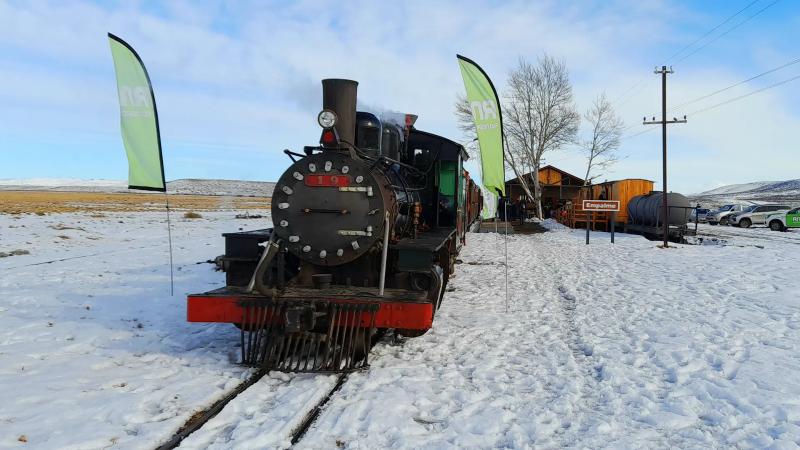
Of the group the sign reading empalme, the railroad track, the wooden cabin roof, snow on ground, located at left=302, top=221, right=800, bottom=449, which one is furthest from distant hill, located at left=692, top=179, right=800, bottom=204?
Answer: the railroad track

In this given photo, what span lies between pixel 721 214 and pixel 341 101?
35.3m

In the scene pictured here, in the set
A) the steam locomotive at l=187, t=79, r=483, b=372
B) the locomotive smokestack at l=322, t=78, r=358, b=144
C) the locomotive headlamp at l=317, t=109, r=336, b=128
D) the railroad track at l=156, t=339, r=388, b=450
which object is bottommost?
the railroad track at l=156, t=339, r=388, b=450

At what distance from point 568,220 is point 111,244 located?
2244 cm

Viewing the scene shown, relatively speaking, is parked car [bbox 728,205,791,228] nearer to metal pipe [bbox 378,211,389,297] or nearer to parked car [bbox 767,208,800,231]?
parked car [bbox 767,208,800,231]

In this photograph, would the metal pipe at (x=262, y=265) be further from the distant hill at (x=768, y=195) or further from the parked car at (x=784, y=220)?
the distant hill at (x=768, y=195)

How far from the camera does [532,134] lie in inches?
1470

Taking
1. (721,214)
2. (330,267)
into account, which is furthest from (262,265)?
(721,214)

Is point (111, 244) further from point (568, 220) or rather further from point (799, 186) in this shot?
point (799, 186)

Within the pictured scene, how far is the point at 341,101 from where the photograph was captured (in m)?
5.90

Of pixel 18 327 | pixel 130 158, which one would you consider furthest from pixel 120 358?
pixel 130 158

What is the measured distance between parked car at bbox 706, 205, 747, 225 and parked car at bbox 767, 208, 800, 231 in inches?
135

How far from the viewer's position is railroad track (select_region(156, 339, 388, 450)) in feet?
11.8

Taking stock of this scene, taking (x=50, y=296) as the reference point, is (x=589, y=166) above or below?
above

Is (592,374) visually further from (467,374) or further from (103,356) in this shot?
(103,356)
